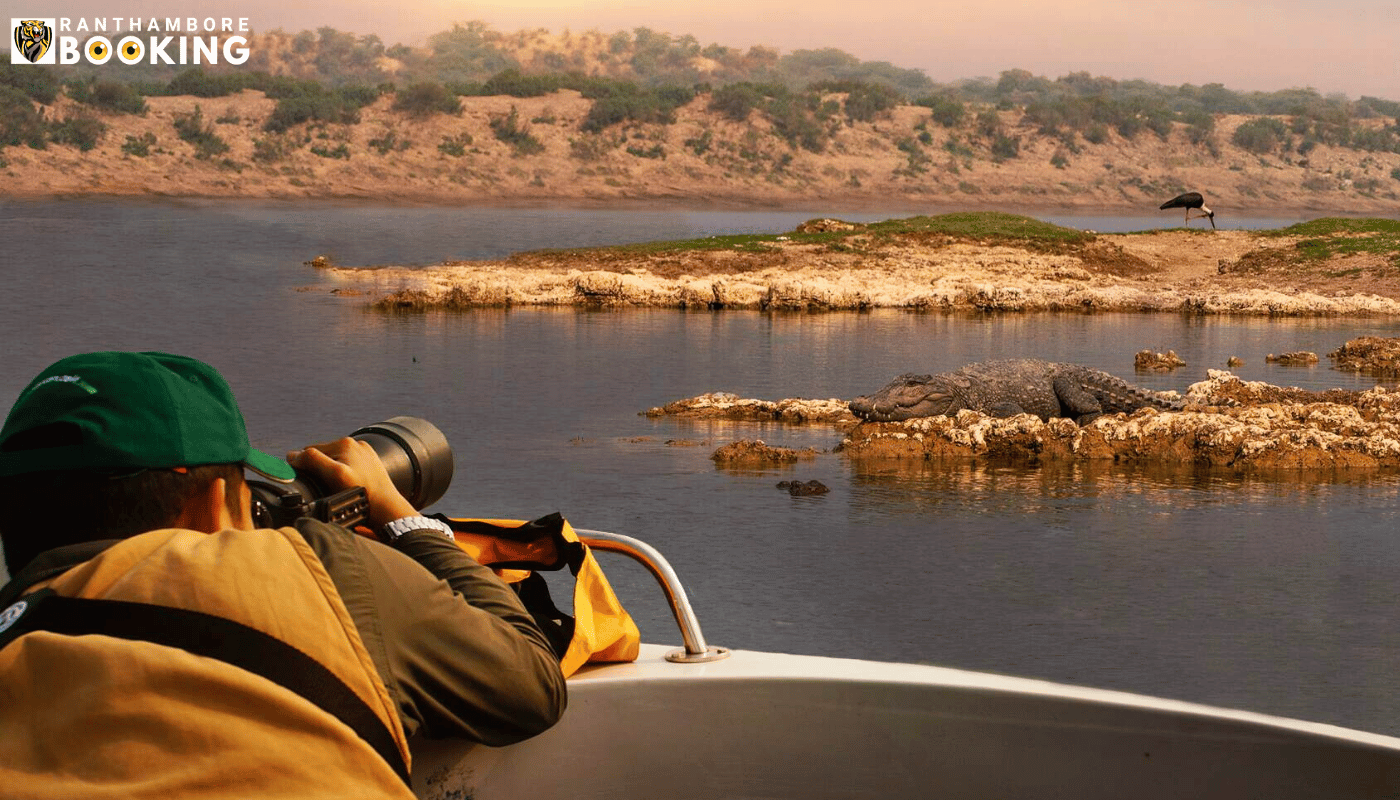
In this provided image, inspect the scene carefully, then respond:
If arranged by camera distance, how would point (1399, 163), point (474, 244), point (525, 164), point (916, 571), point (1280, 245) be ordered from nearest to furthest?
point (916, 571)
point (1280, 245)
point (474, 244)
point (525, 164)
point (1399, 163)

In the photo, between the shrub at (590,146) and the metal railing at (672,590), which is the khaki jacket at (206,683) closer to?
the metal railing at (672,590)

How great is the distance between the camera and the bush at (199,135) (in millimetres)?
62500

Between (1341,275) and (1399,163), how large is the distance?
224ft

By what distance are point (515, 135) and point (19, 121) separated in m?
19.4

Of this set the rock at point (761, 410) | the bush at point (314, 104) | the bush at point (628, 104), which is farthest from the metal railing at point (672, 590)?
the bush at point (628, 104)

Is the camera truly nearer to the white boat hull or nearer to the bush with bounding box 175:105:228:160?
the white boat hull

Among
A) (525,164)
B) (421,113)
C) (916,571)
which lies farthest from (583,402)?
(421,113)

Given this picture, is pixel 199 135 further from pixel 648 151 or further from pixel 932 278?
pixel 932 278

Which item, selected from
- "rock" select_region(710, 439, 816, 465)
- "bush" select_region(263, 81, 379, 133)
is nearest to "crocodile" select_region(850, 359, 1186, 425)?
"rock" select_region(710, 439, 816, 465)

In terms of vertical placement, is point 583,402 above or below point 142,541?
below

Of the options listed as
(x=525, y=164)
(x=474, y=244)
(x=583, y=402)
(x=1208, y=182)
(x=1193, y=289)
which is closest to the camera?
(x=583, y=402)

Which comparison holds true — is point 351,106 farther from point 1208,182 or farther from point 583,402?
point 583,402

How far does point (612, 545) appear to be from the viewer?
3131mm

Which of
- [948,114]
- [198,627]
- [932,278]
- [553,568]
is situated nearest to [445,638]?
[198,627]
